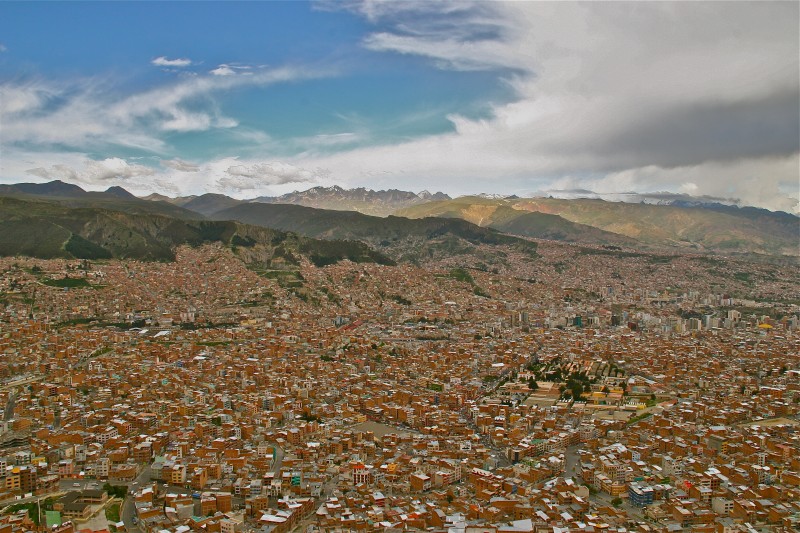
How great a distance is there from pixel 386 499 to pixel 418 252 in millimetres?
78333

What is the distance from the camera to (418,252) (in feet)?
310

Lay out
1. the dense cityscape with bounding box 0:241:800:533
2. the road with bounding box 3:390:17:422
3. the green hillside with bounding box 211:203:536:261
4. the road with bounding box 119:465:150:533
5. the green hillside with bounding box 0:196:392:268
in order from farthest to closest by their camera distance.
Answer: the green hillside with bounding box 211:203:536:261 < the green hillside with bounding box 0:196:392:268 < the road with bounding box 3:390:17:422 < the dense cityscape with bounding box 0:241:800:533 < the road with bounding box 119:465:150:533

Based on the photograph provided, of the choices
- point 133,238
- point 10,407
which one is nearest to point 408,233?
point 133,238

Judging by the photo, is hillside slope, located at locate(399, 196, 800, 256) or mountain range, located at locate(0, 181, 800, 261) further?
hillside slope, located at locate(399, 196, 800, 256)

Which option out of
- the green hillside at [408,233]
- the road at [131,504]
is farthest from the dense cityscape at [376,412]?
the green hillside at [408,233]

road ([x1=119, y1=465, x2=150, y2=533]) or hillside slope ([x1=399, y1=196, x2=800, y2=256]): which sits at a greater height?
hillside slope ([x1=399, y1=196, x2=800, y2=256])

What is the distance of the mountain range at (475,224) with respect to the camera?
101 meters

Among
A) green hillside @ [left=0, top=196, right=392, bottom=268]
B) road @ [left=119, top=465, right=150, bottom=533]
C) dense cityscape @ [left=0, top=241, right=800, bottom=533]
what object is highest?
green hillside @ [left=0, top=196, right=392, bottom=268]

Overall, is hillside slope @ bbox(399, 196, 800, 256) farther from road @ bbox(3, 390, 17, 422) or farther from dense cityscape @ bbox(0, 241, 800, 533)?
road @ bbox(3, 390, 17, 422)

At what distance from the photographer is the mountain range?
10144 centimetres

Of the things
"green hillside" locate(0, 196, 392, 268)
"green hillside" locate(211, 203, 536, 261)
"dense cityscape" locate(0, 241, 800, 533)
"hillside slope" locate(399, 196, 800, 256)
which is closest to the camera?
"dense cityscape" locate(0, 241, 800, 533)

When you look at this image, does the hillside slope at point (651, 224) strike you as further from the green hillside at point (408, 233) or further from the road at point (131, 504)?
the road at point (131, 504)

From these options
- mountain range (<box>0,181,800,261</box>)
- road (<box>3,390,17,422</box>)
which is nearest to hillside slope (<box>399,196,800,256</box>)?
mountain range (<box>0,181,800,261</box>)

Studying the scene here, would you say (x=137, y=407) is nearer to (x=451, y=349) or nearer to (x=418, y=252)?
(x=451, y=349)
